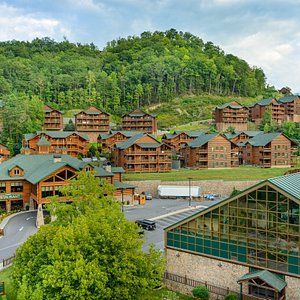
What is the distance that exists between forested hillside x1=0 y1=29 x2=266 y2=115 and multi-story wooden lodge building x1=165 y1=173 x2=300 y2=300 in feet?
280

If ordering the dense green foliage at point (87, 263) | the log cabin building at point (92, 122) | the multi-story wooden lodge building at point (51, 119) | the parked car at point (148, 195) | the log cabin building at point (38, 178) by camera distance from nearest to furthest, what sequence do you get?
the dense green foliage at point (87, 263) → the log cabin building at point (38, 178) → the parked car at point (148, 195) → the log cabin building at point (92, 122) → the multi-story wooden lodge building at point (51, 119)

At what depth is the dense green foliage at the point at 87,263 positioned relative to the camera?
23984mm

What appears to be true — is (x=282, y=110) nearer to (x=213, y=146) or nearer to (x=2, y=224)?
(x=213, y=146)

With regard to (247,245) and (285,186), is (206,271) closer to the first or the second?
(247,245)

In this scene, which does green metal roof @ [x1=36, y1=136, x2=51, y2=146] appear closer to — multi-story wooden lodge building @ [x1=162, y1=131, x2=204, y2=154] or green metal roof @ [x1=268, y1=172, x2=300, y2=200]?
multi-story wooden lodge building @ [x1=162, y1=131, x2=204, y2=154]

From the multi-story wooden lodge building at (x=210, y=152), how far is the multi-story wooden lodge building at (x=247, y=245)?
2057 inches

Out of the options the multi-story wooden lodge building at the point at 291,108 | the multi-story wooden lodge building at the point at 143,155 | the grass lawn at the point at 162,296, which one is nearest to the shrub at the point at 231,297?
the grass lawn at the point at 162,296

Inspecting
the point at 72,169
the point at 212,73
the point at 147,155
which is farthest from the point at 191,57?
the point at 72,169

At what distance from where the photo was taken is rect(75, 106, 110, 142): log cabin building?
99312 millimetres

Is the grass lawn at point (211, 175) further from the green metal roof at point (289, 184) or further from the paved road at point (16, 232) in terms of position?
the green metal roof at point (289, 184)

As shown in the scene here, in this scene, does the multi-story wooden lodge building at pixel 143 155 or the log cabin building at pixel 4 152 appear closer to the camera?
the multi-story wooden lodge building at pixel 143 155

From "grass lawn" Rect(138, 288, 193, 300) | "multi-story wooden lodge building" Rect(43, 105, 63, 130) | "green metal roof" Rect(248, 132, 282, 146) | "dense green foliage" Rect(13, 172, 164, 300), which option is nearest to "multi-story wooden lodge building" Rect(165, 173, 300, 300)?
"grass lawn" Rect(138, 288, 193, 300)

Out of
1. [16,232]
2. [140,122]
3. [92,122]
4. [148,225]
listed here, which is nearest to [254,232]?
[148,225]

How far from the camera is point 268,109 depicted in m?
120
